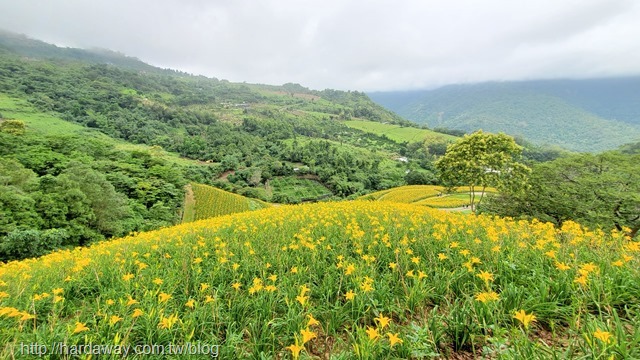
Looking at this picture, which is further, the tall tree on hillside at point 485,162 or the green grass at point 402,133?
the green grass at point 402,133

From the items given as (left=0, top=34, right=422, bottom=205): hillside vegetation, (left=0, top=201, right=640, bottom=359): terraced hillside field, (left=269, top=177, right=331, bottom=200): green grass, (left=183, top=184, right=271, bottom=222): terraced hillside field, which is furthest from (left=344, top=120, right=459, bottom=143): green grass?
(left=0, top=201, right=640, bottom=359): terraced hillside field

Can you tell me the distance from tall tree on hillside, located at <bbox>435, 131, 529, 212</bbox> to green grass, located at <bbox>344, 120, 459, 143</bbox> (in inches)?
4226

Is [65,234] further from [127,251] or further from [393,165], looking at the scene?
[393,165]

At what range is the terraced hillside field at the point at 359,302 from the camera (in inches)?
104

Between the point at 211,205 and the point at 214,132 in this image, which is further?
the point at 214,132

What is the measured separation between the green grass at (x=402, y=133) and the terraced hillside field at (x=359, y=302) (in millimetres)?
130103

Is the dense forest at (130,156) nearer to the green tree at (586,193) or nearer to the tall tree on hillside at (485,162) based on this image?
the tall tree on hillside at (485,162)

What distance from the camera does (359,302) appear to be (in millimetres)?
3365

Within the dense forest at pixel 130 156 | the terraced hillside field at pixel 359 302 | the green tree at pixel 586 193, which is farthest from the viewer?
the dense forest at pixel 130 156

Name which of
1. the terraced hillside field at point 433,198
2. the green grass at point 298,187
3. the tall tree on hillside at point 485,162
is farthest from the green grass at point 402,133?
the tall tree on hillside at point 485,162

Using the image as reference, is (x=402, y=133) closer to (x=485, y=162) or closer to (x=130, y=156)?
(x=130, y=156)

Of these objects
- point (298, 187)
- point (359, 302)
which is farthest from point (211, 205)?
point (359, 302)

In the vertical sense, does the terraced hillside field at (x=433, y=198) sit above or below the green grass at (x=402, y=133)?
below

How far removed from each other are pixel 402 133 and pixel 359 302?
15652 cm
